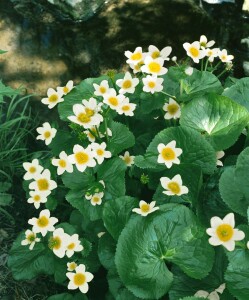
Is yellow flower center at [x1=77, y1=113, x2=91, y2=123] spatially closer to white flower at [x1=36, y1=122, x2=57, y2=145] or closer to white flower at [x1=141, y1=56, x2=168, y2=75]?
white flower at [x1=36, y1=122, x2=57, y2=145]

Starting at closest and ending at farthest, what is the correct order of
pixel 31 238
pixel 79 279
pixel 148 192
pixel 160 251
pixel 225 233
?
1. pixel 225 233
2. pixel 160 251
3. pixel 79 279
4. pixel 31 238
5. pixel 148 192

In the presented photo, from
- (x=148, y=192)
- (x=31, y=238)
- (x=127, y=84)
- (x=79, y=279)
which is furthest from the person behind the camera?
(x=148, y=192)

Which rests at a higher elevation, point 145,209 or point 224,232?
point 224,232

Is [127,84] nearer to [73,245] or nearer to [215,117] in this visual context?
[215,117]

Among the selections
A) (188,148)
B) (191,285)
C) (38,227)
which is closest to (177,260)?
(191,285)

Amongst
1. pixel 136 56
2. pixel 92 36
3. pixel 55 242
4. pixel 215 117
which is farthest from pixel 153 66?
pixel 92 36

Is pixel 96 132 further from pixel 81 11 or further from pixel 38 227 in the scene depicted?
pixel 81 11

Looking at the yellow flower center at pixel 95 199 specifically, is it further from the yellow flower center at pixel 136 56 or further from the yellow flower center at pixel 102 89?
the yellow flower center at pixel 136 56
